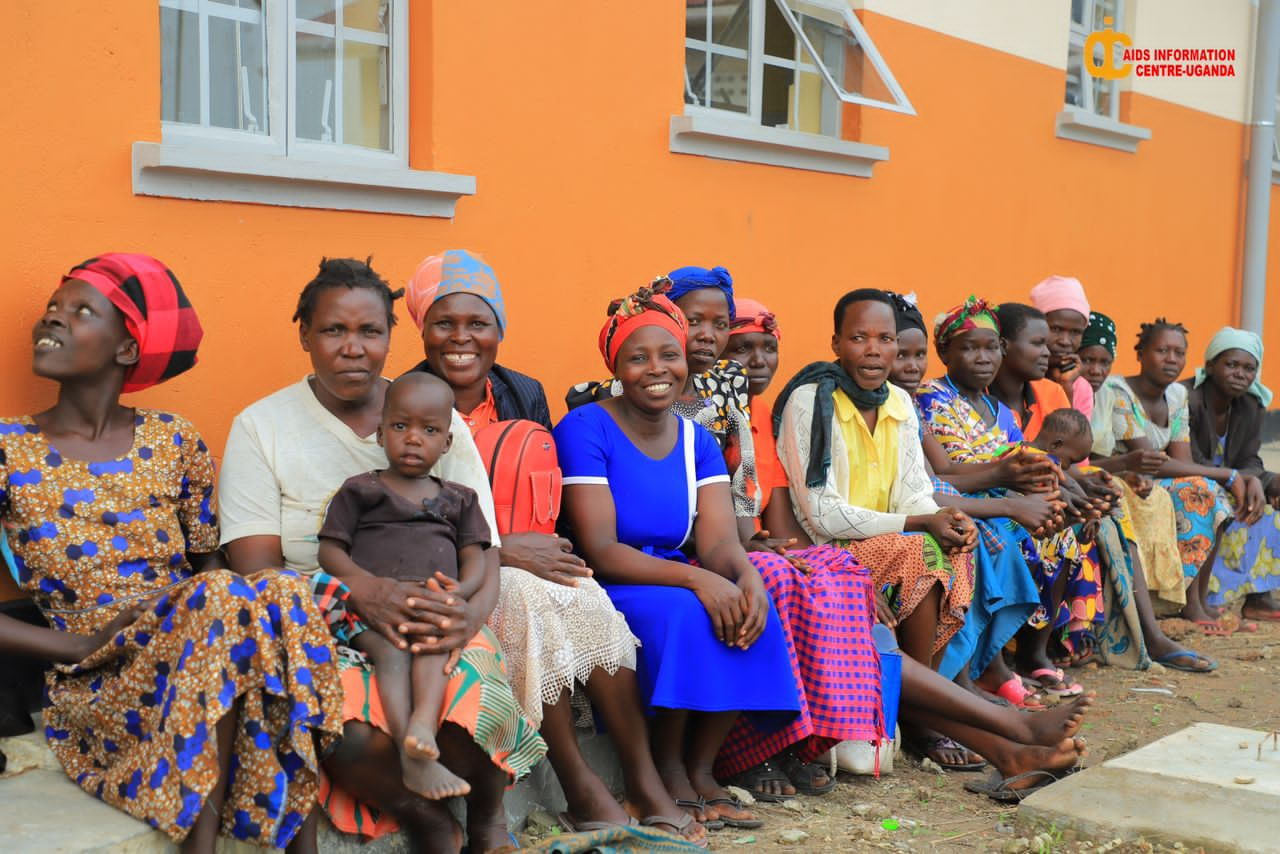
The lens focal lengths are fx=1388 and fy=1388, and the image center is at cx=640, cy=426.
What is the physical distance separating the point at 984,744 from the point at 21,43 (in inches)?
144

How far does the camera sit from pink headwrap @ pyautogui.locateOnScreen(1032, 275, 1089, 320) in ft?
23.9

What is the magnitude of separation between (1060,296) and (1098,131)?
199 cm

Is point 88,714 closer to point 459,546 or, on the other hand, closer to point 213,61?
point 459,546

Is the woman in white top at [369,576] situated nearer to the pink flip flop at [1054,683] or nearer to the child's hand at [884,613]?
the child's hand at [884,613]

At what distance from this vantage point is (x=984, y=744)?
4648mm

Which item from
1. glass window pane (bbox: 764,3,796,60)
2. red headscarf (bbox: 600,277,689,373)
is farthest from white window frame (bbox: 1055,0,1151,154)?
red headscarf (bbox: 600,277,689,373)

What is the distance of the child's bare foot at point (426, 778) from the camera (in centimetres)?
339

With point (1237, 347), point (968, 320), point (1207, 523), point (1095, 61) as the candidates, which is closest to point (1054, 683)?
point (968, 320)

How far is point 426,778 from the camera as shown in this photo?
339cm

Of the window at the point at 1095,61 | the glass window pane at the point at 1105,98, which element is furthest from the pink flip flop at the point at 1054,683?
the glass window pane at the point at 1105,98

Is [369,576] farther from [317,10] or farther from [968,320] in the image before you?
[968,320]

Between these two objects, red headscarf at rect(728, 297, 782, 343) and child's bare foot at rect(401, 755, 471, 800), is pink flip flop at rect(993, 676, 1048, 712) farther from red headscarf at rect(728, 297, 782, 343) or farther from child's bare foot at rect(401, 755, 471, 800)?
child's bare foot at rect(401, 755, 471, 800)

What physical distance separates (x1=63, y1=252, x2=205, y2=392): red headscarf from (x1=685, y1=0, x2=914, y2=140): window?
3144mm

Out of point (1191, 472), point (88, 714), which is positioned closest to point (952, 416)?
point (1191, 472)
